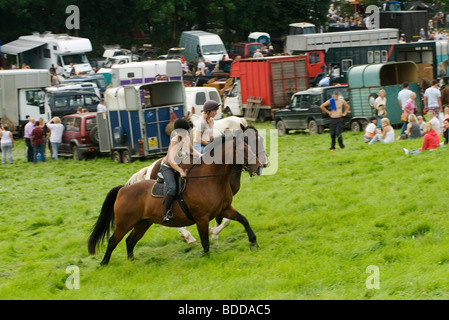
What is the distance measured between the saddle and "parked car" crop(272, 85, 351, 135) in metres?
15.6

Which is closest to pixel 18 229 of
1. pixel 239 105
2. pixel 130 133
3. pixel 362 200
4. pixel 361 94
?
Result: pixel 362 200

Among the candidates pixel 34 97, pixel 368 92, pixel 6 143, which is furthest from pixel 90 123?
pixel 368 92

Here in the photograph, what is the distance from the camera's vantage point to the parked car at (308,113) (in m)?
27.8

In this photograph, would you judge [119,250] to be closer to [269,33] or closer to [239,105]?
[239,105]

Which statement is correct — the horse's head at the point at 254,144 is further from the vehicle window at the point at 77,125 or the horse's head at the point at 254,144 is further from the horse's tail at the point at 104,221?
the vehicle window at the point at 77,125

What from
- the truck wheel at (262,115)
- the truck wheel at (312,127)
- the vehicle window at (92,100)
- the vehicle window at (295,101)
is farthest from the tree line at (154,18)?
the truck wheel at (312,127)

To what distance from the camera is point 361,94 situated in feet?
88.6

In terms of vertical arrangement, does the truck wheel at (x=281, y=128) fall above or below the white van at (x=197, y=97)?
below

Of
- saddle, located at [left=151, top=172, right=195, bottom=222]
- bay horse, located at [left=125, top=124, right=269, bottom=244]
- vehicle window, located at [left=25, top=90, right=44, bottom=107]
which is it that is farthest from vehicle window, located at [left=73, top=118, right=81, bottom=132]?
saddle, located at [left=151, top=172, right=195, bottom=222]

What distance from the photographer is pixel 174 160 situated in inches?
492

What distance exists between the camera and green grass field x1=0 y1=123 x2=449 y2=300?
1039 centimetres

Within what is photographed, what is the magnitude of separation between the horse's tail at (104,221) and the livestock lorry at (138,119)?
40.9ft

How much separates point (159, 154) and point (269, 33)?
119ft

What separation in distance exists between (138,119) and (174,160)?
13383 millimetres
